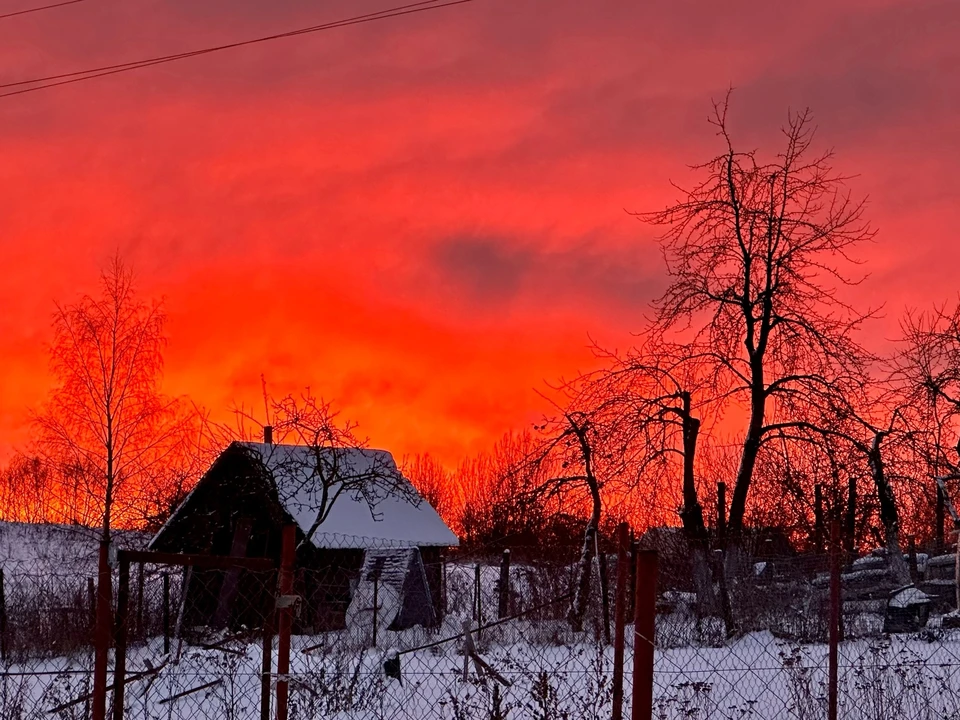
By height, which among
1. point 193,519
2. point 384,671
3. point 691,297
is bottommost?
point 384,671

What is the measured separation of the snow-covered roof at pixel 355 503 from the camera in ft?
71.0

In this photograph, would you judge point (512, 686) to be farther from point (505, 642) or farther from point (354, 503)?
point (354, 503)

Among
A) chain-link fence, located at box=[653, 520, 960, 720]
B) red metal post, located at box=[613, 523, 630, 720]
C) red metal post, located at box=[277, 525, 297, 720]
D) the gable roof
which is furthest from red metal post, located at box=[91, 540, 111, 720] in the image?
the gable roof

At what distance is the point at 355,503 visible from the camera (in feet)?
80.0

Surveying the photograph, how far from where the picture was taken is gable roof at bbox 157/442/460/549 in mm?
21578

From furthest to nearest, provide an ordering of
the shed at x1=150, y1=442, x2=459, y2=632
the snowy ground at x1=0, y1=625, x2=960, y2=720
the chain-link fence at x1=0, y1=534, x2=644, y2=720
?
A: the shed at x1=150, y1=442, x2=459, y2=632
the snowy ground at x1=0, y1=625, x2=960, y2=720
the chain-link fence at x1=0, y1=534, x2=644, y2=720

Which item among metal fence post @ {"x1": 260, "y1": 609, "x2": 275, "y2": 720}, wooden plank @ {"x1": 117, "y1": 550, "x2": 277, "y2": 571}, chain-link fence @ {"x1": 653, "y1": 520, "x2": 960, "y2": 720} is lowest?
chain-link fence @ {"x1": 653, "y1": 520, "x2": 960, "y2": 720}

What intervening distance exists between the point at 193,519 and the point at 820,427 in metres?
13.2

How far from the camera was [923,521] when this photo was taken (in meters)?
39.1

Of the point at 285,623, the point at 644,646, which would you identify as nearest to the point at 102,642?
the point at 285,623

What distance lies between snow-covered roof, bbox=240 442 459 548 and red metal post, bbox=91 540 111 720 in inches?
493

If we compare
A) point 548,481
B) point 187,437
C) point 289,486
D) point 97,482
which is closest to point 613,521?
point 548,481

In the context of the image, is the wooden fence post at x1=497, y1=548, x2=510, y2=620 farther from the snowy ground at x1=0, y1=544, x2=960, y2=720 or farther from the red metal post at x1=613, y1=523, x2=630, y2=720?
the red metal post at x1=613, y1=523, x2=630, y2=720

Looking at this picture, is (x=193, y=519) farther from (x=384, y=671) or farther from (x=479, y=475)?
(x=479, y=475)
